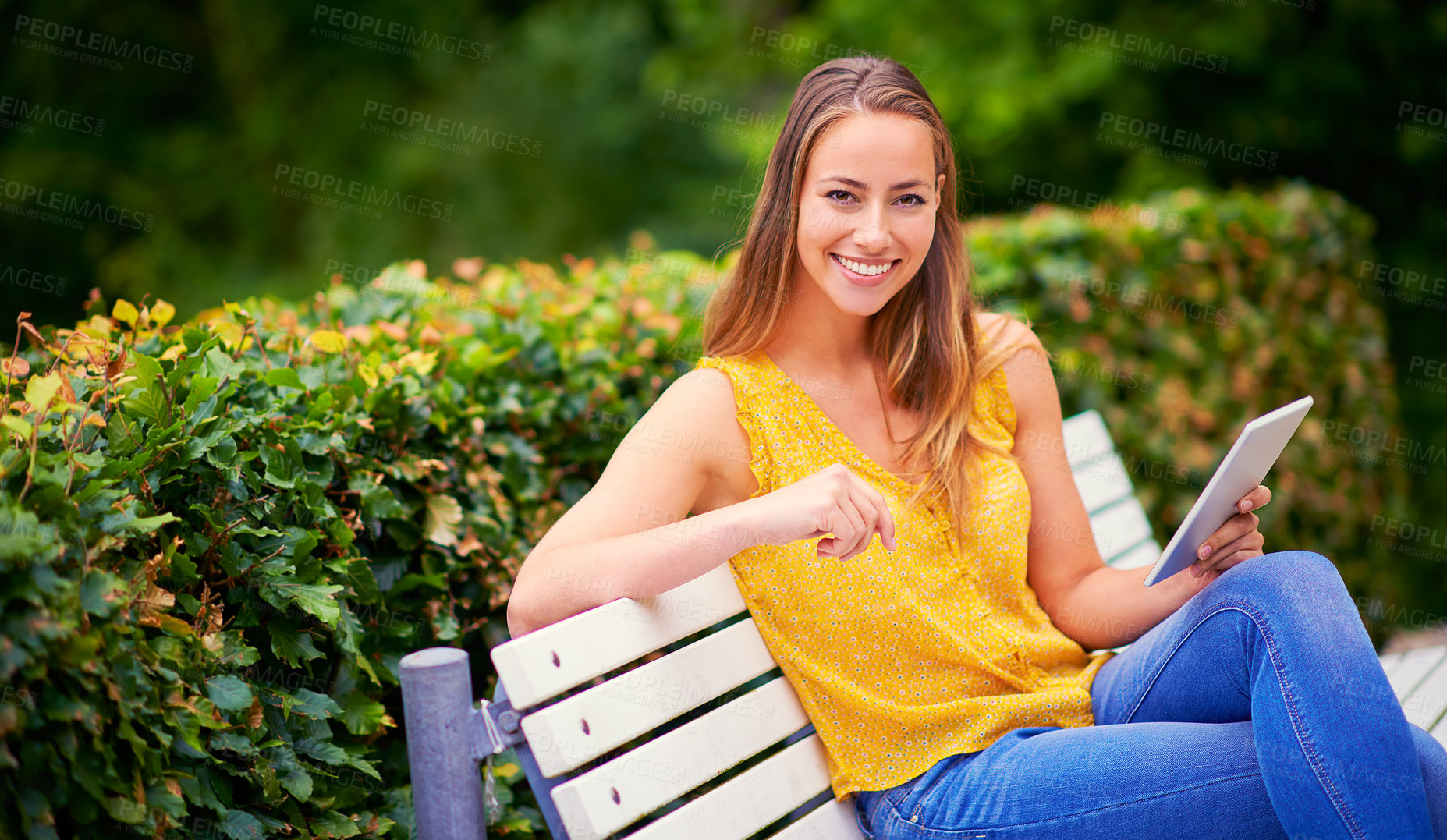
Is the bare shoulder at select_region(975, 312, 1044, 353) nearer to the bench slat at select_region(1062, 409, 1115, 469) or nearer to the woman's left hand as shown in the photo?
the woman's left hand

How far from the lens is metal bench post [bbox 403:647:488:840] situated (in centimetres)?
150

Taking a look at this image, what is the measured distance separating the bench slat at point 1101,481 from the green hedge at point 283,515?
1132mm

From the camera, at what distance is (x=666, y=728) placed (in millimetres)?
2059

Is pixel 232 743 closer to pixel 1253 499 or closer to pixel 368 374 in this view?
pixel 368 374

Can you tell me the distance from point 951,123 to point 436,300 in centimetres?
606

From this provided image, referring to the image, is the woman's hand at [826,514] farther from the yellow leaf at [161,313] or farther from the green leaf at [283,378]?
the yellow leaf at [161,313]

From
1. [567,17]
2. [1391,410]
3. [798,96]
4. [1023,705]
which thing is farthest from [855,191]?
[567,17]
